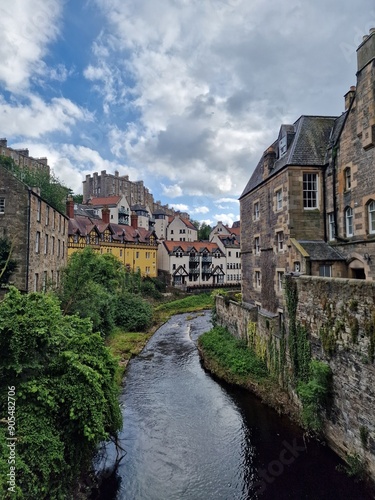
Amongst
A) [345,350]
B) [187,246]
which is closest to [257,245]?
[345,350]

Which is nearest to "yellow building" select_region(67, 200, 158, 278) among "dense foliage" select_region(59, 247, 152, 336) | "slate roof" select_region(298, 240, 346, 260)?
"dense foliage" select_region(59, 247, 152, 336)

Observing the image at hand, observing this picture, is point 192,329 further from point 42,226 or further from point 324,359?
point 324,359

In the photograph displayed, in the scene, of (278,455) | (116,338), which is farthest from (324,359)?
(116,338)

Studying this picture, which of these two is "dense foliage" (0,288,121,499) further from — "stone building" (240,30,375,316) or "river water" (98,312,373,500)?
"stone building" (240,30,375,316)

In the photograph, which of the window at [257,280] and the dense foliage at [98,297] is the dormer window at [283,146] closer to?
the window at [257,280]

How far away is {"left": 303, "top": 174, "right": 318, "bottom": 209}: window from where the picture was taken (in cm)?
1930

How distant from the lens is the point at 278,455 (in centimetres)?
1252

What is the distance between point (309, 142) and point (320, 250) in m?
6.84

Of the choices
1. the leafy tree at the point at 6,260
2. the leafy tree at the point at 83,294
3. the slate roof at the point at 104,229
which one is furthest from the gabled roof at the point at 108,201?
the leafy tree at the point at 6,260

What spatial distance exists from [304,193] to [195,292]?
43.8m

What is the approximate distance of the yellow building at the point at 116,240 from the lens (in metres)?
47.6

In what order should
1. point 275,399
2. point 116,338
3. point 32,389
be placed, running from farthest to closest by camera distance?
point 116,338
point 275,399
point 32,389

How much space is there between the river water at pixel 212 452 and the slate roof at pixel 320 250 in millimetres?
8272
